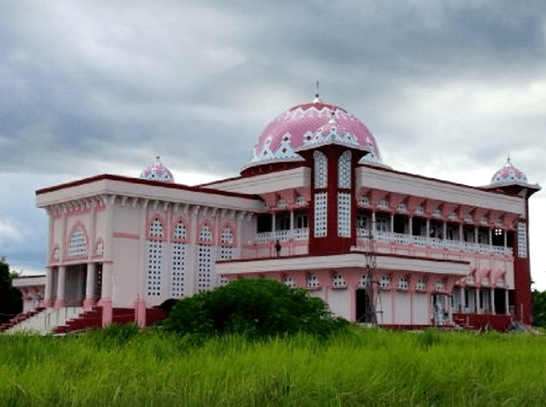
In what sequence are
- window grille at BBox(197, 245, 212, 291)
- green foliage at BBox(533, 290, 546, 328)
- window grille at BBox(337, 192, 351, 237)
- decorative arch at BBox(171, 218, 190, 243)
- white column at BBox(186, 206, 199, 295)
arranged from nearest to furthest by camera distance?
1. window grille at BBox(337, 192, 351, 237)
2. decorative arch at BBox(171, 218, 190, 243)
3. white column at BBox(186, 206, 199, 295)
4. window grille at BBox(197, 245, 212, 291)
5. green foliage at BBox(533, 290, 546, 328)

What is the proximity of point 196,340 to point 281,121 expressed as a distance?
28.3 metres

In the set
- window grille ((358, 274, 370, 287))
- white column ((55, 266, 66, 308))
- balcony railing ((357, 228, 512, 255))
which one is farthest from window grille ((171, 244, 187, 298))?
window grille ((358, 274, 370, 287))

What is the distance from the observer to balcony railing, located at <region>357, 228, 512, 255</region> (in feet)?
128

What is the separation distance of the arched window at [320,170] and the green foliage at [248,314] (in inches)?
671

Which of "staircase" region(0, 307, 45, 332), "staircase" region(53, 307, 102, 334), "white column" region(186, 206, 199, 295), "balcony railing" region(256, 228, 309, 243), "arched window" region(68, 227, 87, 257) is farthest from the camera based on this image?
A: "balcony railing" region(256, 228, 309, 243)

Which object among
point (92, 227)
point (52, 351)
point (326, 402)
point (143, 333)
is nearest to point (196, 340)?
point (143, 333)

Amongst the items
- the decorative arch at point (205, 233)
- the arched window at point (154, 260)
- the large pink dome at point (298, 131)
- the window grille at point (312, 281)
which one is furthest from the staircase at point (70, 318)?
the large pink dome at point (298, 131)

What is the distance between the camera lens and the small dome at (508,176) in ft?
155

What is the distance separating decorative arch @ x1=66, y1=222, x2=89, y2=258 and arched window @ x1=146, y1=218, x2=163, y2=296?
293cm

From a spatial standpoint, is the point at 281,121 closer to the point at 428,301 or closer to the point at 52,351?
the point at 428,301

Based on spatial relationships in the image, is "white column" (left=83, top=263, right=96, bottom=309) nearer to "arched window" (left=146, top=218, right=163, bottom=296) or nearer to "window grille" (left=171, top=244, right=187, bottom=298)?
"arched window" (left=146, top=218, right=163, bottom=296)

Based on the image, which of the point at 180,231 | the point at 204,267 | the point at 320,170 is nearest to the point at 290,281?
the point at 204,267

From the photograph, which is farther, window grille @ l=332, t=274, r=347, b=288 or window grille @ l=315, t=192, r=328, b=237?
window grille @ l=315, t=192, r=328, b=237

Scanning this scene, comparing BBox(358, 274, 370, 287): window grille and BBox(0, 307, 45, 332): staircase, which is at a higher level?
BBox(358, 274, 370, 287): window grille
